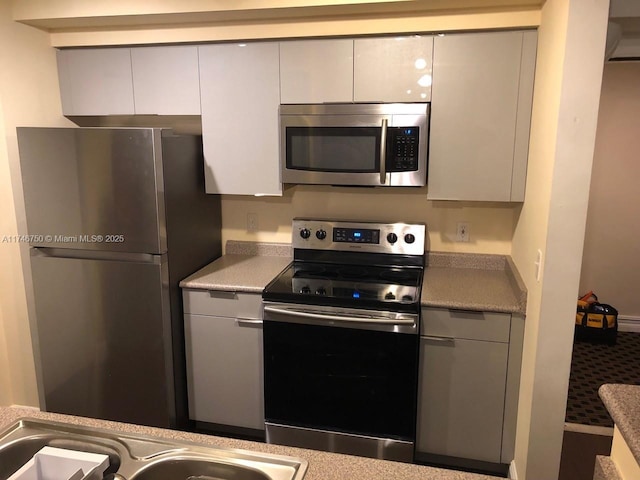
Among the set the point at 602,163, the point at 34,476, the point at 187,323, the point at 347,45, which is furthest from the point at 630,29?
the point at 34,476

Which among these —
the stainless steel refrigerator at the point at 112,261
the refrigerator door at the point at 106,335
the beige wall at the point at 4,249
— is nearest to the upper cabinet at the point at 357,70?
the stainless steel refrigerator at the point at 112,261

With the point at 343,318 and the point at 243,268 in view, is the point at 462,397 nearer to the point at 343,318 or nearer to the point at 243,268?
the point at 343,318

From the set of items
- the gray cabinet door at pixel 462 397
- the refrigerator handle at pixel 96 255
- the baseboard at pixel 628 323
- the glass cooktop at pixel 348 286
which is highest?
the refrigerator handle at pixel 96 255

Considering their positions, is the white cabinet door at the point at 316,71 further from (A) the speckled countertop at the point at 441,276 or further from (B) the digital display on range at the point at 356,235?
(A) the speckled countertop at the point at 441,276

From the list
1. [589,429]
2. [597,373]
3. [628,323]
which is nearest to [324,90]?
[589,429]

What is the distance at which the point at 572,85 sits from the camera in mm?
1752

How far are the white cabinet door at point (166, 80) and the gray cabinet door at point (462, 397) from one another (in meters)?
1.71

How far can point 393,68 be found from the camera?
2.46 metres

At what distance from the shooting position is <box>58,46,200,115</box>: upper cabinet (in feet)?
8.80

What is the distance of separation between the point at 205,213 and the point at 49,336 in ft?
3.39

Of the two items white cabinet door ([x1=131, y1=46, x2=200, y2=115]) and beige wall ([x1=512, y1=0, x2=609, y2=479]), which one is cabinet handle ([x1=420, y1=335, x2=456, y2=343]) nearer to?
beige wall ([x1=512, y1=0, x2=609, y2=479])

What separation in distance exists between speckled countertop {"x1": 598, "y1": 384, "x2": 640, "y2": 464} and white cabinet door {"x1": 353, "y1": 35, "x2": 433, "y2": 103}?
166cm

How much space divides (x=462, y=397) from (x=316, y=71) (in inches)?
67.4

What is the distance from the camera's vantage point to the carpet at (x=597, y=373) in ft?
9.71
